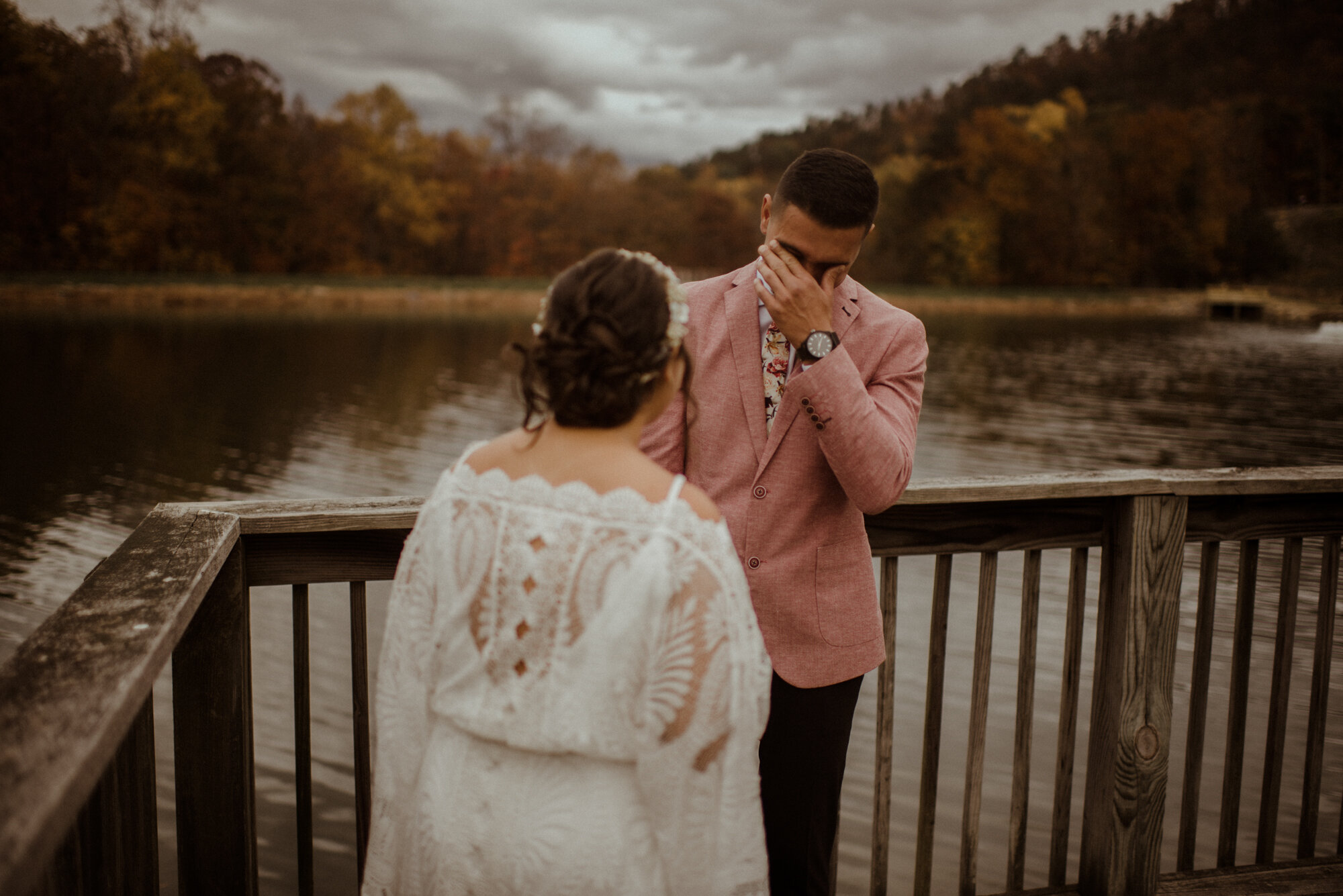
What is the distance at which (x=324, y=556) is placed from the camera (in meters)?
2.08

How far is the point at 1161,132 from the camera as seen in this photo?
6750cm

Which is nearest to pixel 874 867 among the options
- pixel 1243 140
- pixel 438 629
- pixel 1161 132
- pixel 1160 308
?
pixel 438 629

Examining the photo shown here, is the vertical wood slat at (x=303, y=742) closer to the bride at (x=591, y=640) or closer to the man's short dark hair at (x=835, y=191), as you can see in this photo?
the bride at (x=591, y=640)

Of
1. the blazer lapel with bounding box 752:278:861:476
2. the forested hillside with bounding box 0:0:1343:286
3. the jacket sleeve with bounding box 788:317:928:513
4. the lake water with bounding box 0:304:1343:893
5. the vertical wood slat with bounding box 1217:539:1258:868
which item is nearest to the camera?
the jacket sleeve with bounding box 788:317:928:513

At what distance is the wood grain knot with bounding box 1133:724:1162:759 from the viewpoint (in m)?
2.44

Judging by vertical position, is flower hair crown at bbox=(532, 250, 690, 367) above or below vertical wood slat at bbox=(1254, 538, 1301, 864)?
above

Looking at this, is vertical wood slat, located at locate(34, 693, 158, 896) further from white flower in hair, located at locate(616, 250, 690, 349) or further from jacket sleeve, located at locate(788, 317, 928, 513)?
jacket sleeve, located at locate(788, 317, 928, 513)

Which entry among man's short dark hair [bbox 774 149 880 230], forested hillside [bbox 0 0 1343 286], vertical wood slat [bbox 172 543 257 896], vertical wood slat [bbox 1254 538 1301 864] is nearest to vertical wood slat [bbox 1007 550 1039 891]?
vertical wood slat [bbox 1254 538 1301 864]

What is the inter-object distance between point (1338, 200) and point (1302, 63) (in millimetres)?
34737

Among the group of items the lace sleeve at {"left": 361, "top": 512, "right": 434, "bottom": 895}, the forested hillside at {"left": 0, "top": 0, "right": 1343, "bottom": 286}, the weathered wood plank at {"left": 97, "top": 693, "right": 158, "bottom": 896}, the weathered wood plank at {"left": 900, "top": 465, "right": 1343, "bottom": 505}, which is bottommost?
the weathered wood plank at {"left": 97, "top": 693, "right": 158, "bottom": 896}

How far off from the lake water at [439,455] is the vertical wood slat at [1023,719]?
1.50 m

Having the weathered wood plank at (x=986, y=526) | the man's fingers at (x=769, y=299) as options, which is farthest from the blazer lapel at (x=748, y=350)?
the weathered wood plank at (x=986, y=526)

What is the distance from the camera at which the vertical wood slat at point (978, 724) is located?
2.40 metres

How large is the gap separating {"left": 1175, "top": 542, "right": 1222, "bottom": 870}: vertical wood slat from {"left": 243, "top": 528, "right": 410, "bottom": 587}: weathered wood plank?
206 cm
